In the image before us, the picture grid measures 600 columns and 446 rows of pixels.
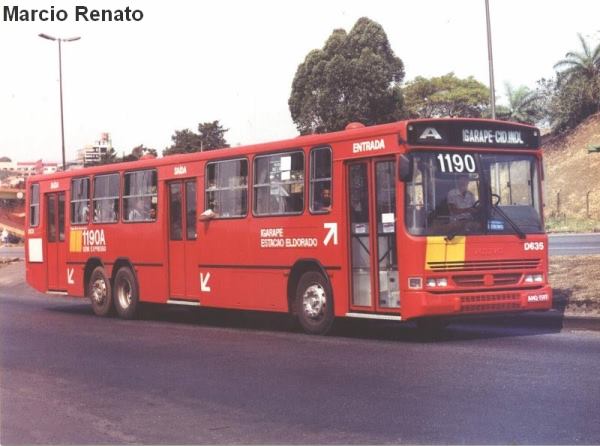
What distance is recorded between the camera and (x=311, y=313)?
14914mm

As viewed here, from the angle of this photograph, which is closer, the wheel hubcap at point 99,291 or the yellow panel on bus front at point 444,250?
the yellow panel on bus front at point 444,250

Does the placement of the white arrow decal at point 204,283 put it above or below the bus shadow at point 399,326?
above

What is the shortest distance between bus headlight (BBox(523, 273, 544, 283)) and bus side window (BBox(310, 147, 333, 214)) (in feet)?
9.61

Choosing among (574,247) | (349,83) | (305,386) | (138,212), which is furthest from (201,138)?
(305,386)

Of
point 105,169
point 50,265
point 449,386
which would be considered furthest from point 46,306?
point 449,386

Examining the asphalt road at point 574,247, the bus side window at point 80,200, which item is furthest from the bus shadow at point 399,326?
the asphalt road at point 574,247

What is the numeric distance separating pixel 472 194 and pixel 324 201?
226 cm

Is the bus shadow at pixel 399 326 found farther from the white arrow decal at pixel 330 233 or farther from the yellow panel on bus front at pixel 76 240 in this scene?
the yellow panel on bus front at pixel 76 240

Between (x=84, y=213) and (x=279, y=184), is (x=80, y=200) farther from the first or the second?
(x=279, y=184)

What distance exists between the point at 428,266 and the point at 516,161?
2243 millimetres

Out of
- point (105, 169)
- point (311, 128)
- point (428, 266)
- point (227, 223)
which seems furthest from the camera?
point (311, 128)

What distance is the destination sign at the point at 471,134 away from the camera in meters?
13.4

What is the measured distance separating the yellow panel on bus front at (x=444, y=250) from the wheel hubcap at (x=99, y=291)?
941cm

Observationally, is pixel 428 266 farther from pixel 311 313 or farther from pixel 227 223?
pixel 227 223
